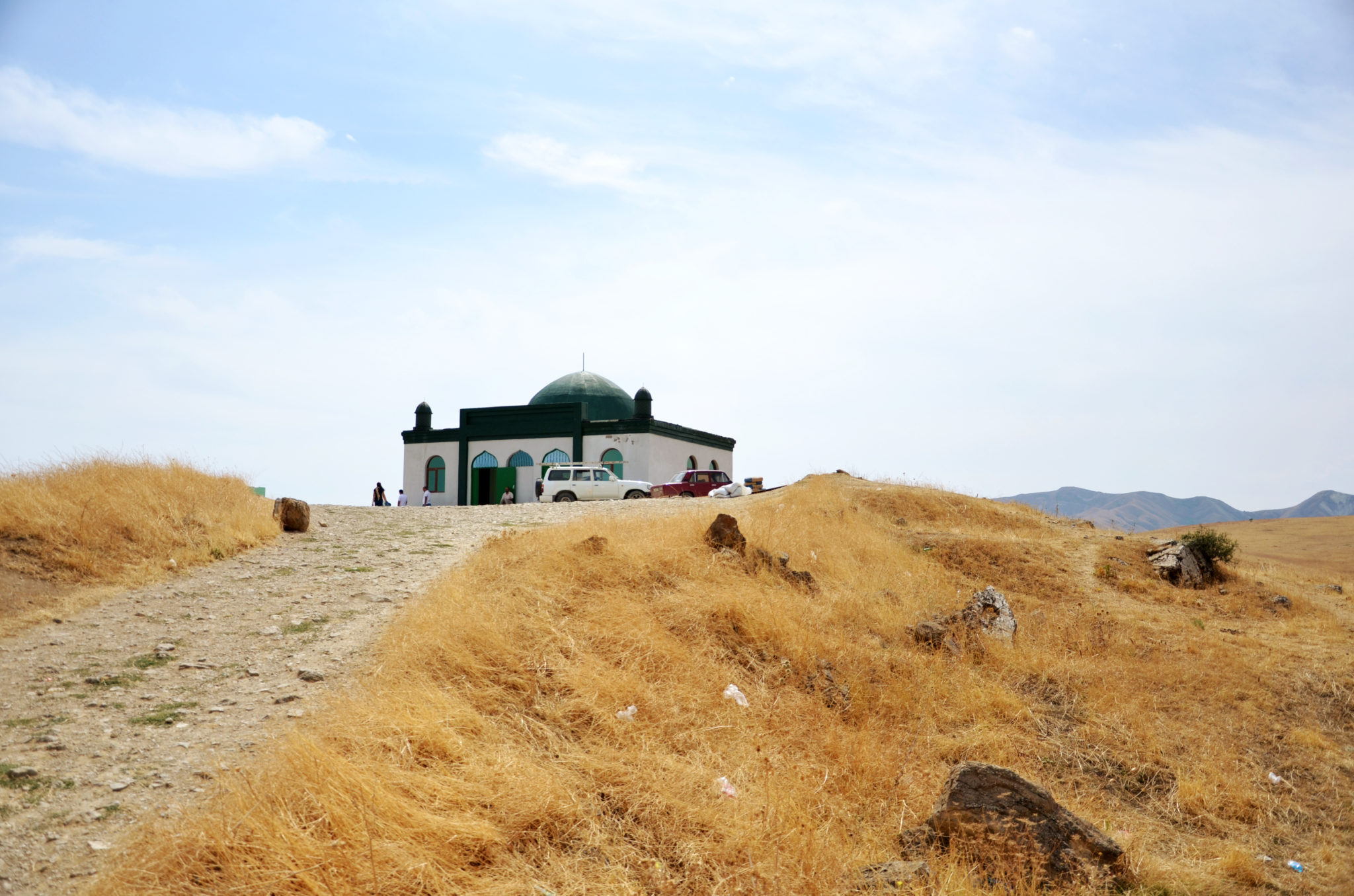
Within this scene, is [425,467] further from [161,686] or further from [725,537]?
[161,686]

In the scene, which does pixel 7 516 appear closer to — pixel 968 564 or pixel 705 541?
pixel 705 541

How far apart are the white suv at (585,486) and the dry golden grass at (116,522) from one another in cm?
1439

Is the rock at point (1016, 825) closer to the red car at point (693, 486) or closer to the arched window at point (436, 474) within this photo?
the red car at point (693, 486)

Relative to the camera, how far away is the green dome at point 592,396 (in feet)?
130

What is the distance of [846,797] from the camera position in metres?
5.80

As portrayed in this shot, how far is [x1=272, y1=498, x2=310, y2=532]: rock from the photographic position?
1291 centimetres

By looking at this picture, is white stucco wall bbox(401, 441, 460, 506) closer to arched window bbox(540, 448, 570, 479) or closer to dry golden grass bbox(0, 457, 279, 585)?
arched window bbox(540, 448, 570, 479)

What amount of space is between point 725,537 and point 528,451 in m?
26.5

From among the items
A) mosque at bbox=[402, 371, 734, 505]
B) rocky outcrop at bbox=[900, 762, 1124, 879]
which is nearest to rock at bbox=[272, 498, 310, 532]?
rocky outcrop at bbox=[900, 762, 1124, 879]

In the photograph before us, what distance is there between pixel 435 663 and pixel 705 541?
197 inches

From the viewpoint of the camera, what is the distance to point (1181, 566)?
14672mm

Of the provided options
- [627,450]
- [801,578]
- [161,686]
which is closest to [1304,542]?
[801,578]

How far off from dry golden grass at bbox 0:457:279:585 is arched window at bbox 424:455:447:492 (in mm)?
25187

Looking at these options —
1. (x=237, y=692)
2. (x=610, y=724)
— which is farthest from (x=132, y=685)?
(x=610, y=724)
